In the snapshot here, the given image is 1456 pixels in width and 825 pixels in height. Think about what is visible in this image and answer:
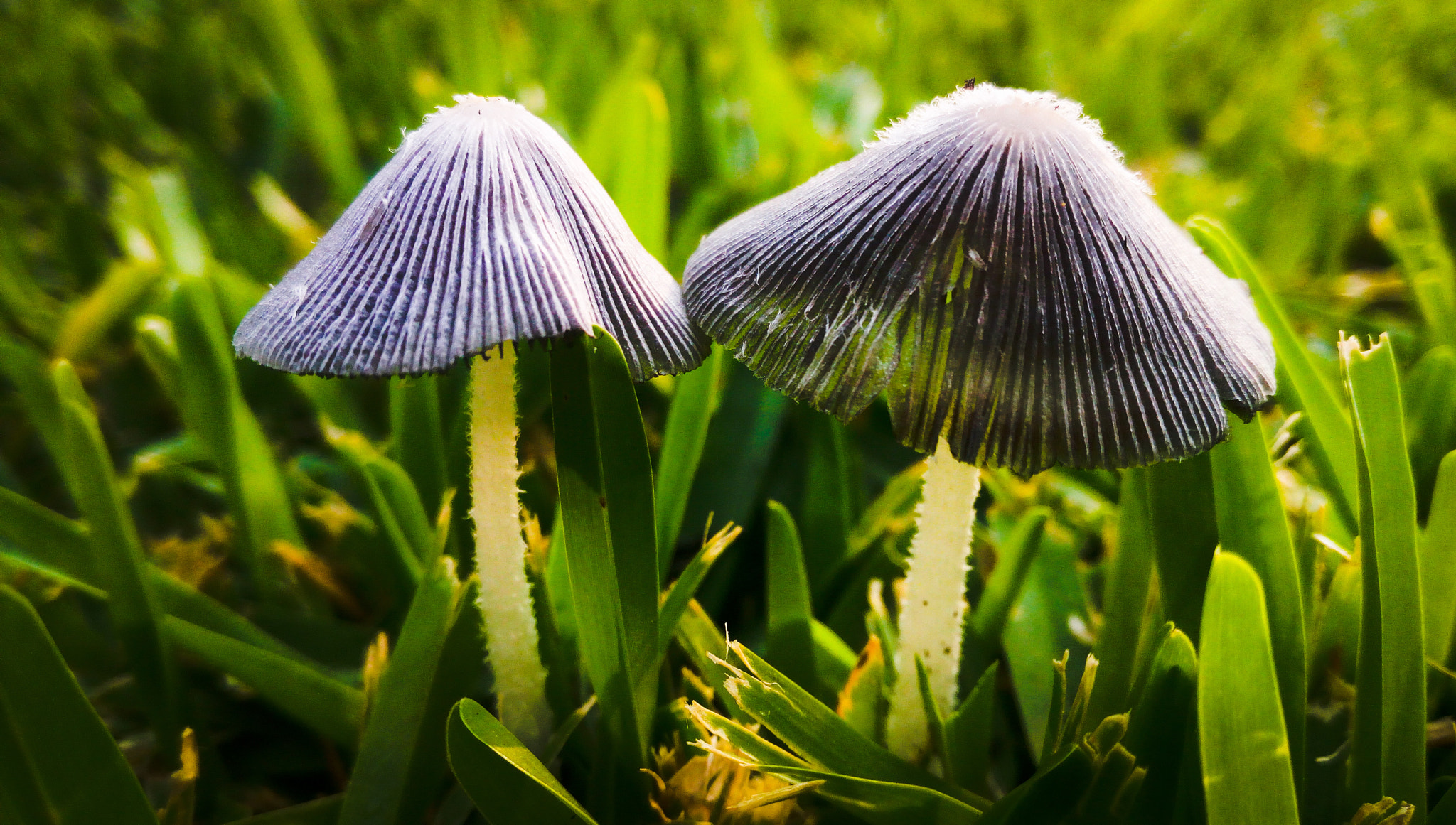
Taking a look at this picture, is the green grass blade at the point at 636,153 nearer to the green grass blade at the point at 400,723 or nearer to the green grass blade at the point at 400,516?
the green grass blade at the point at 400,516

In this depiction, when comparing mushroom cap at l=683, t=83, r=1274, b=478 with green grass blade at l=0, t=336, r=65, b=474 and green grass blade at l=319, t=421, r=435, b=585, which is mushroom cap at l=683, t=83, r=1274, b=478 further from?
green grass blade at l=0, t=336, r=65, b=474

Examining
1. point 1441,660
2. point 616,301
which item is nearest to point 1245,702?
point 1441,660

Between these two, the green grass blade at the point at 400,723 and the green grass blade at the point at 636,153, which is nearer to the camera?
the green grass blade at the point at 400,723

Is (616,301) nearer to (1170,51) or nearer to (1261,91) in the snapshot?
(1261,91)

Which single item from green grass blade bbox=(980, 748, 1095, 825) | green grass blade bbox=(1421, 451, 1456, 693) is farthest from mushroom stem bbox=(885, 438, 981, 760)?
green grass blade bbox=(1421, 451, 1456, 693)

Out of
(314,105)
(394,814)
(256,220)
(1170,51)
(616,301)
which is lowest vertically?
(394,814)

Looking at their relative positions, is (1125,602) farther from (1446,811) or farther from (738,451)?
(738,451)

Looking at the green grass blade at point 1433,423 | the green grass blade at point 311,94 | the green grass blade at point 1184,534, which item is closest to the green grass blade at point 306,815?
the green grass blade at point 1184,534
